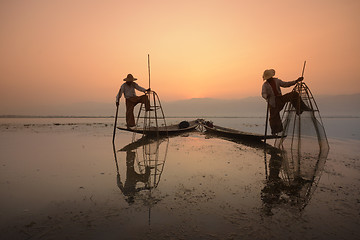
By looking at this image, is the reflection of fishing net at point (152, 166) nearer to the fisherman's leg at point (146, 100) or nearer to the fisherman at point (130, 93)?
the fisherman's leg at point (146, 100)

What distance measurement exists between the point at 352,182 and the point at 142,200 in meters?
4.69

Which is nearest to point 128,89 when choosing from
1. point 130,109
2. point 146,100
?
point 130,109

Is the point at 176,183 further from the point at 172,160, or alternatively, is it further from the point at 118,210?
the point at 172,160

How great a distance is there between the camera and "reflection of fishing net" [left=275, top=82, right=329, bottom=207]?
5092mm

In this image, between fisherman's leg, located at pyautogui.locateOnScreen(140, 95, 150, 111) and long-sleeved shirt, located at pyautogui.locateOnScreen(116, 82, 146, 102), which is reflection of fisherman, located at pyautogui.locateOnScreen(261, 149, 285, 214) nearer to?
fisherman's leg, located at pyautogui.locateOnScreen(140, 95, 150, 111)

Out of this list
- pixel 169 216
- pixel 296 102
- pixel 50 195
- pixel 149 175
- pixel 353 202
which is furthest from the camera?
pixel 296 102

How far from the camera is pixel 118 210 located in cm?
288

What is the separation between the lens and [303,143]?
282 inches

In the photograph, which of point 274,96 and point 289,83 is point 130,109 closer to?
point 274,96

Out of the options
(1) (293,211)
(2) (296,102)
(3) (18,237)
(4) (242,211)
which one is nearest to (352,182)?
(1) (293,211)

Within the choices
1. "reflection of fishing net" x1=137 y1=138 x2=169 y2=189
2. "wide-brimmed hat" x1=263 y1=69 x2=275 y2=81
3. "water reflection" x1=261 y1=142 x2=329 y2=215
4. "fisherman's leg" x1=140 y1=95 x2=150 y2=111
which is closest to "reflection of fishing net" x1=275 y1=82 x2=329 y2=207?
"water reflection" x1=261 y1=142 x2=329 y2=215

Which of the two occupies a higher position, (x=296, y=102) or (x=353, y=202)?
(x=296, y=102)

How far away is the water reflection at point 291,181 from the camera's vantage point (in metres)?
3.14

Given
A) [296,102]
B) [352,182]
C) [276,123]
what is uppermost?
[296,102]
